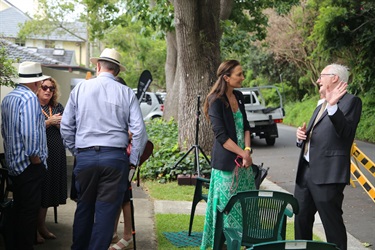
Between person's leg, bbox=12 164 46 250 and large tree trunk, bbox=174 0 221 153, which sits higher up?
large tree trunk, bbox=174 0 221 153

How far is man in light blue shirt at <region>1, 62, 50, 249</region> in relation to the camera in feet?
17.6

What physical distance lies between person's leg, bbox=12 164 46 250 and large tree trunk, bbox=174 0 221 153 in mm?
6584

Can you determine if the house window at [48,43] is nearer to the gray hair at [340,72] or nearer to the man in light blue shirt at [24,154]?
the man in light blue shirt at [24,154]

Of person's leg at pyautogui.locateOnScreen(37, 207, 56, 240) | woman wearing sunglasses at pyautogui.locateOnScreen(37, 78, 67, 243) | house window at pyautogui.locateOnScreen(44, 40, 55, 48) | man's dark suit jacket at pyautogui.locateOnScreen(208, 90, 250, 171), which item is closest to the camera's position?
man's dark suit jacket at pyautogui.locateOnScreen(208, 90, 250, 171)

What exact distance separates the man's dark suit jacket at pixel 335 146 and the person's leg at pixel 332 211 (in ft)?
0.27

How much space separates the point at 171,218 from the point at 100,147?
319 centimetres

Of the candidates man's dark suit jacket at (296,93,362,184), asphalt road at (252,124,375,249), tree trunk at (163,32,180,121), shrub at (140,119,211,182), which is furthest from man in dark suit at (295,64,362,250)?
tree trunk at (163,32,180,121)

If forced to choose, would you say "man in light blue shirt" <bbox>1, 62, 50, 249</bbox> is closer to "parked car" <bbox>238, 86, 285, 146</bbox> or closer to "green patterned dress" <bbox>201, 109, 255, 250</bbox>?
"green patterned dress" <bbox>201, 109, 255, 250</bbox>

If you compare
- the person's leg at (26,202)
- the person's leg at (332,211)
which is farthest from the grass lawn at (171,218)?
the person's leg at (332,211)

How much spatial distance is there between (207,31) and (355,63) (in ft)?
38.9

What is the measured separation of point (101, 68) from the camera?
17.5ft

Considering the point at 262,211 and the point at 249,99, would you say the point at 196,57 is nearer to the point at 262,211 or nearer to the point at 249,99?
the point at 262,211

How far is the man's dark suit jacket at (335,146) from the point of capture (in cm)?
484

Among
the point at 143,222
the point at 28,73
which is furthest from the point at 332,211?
the point at 143,222
